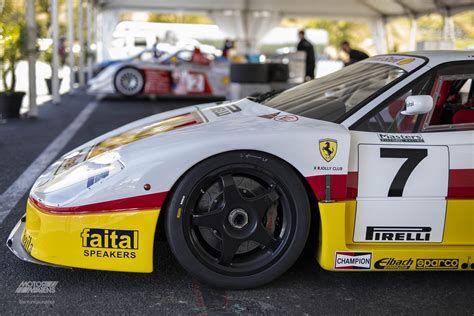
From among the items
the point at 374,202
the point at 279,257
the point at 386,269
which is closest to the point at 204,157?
the point at 279,257

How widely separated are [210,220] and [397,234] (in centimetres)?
94

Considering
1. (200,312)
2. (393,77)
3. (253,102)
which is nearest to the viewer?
(200,312)

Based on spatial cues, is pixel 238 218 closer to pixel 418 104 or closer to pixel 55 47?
pixel 418 104

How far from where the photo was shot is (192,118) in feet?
12.1

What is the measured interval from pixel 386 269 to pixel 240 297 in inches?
29.6

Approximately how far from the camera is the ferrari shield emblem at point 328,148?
2941 mm

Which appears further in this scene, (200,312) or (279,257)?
(279,257)

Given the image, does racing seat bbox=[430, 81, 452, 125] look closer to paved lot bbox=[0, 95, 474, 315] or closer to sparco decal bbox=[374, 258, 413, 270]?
sparco decal bbox=[374, 258, 413, 270]

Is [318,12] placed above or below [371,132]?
above

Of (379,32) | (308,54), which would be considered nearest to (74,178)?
(308,54)

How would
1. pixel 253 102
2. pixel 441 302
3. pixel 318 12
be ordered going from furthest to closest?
pixel 318 12 < pixel 253 102 < pixel 441 302

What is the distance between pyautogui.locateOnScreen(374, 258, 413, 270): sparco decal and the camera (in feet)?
9.91

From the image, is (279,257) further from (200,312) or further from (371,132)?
(371,132)

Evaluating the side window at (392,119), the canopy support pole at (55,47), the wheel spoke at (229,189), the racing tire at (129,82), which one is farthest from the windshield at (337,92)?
the racing tire at (129,82)
